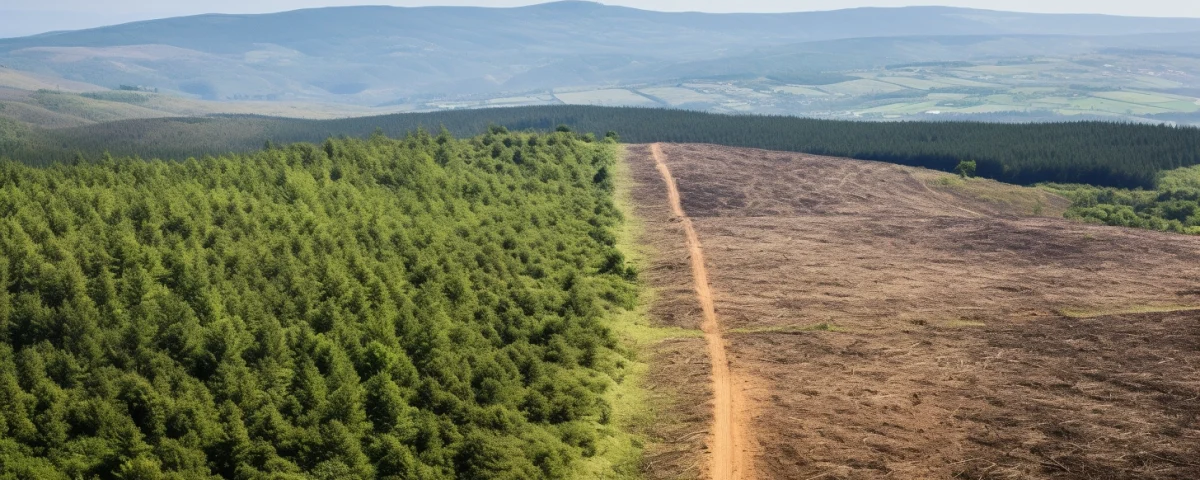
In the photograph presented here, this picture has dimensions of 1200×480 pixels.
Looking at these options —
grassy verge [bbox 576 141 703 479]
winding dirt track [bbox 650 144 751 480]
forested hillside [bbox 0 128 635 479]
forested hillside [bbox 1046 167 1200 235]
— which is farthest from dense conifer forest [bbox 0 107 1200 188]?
winding dirt track [bbox 650 144 751 480]

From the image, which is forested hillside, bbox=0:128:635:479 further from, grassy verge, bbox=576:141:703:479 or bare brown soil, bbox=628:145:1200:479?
bare brown soil, bbox=628:145:1200:479

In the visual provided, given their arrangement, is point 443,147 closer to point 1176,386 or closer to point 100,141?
point 1176,386

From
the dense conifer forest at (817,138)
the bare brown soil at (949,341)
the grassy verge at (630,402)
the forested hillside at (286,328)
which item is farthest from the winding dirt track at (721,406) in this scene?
the dense conifer forest at (817,138)

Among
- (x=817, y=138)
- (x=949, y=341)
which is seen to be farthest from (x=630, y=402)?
(x=817, y=138)

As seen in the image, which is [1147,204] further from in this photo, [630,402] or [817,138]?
[630,402]

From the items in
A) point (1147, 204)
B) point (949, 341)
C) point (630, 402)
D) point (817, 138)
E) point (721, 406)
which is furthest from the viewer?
point (817, 138)
